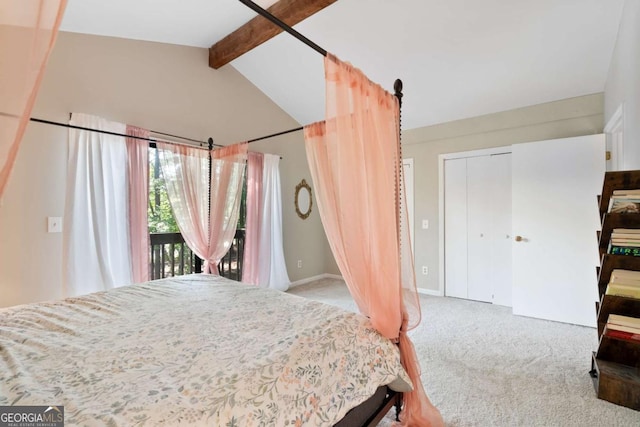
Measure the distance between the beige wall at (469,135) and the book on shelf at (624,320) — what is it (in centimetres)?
237

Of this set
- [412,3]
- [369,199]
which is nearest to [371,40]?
[412,3]

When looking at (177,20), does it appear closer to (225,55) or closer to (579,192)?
(225,55)

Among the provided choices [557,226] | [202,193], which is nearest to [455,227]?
[557,226]

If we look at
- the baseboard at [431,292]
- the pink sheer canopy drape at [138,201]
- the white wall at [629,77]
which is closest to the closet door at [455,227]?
the baseboard at [431,292]

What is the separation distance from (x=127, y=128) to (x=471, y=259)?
4.38m

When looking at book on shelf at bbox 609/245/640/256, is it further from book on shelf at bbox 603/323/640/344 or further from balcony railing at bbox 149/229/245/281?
balcony railing at bbox 149/229/245/281

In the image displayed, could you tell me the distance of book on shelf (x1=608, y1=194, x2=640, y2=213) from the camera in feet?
5.55

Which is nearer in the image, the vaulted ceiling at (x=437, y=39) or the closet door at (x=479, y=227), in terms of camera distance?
the vaulted ceiling at (x=437, y=39)

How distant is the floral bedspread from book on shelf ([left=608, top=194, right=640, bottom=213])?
5.34 ft

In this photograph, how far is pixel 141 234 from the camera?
2.86 metres

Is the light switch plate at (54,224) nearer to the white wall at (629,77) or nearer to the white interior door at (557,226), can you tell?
the white wall at (629,77)

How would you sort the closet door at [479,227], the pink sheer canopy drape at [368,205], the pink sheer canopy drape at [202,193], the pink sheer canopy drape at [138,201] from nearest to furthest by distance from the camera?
the pink sheer canopy drape at [368,205] < the pink sheer canopy drape at [138,201] < the pink sheer canopy drape at [202,193] < the closet door at [479,227]

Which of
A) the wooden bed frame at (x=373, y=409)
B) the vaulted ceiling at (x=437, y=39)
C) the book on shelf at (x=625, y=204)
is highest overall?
the vaulted ceiling at (x=437, y=39)

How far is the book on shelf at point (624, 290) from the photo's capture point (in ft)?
5.48
